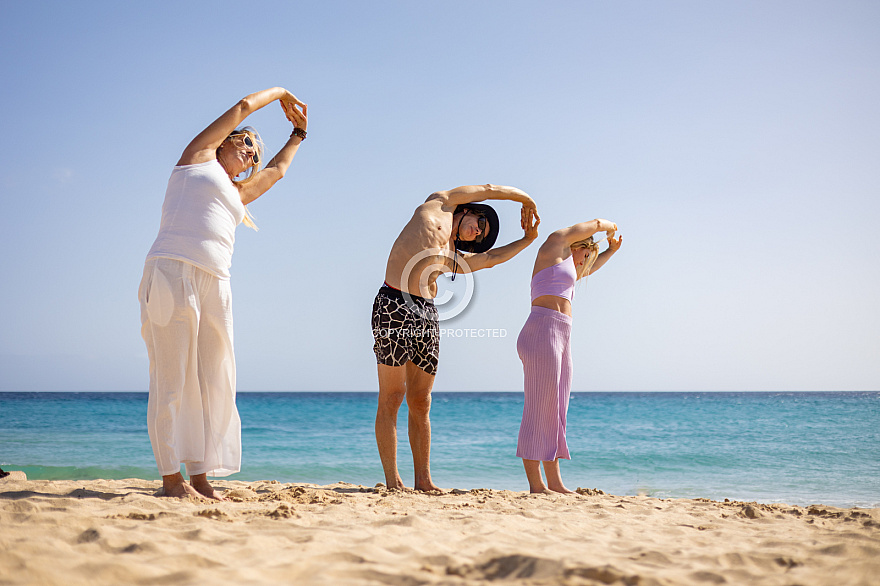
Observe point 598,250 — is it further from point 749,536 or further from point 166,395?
point 166,395

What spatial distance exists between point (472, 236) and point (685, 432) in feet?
41.3

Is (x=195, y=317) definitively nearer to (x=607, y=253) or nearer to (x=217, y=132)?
(x=217, y=132)

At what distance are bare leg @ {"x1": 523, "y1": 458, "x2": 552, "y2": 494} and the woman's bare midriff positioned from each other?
1141 mm

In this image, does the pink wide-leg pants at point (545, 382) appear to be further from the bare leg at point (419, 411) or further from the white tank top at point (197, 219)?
the white tank top at point (197, 219)

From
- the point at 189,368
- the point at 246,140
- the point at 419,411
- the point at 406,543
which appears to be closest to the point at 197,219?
the point at 246,140

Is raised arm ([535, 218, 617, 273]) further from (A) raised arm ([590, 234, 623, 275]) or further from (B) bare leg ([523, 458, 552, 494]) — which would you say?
(B) bare leg ([523, 458, 552, 494])

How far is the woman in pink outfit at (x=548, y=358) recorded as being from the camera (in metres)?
4.34

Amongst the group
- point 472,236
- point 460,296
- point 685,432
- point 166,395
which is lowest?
point 685,432

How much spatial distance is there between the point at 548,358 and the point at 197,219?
259 cm

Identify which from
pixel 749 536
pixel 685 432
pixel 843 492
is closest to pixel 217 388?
pixel 749 536

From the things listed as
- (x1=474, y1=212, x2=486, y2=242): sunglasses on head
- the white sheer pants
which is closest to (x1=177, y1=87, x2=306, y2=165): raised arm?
the white sheer pants

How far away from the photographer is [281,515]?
269 cm

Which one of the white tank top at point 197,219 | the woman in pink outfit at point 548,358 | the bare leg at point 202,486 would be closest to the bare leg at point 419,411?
the woman in pink outfit at point 548,358

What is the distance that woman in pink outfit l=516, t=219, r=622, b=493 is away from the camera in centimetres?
434
